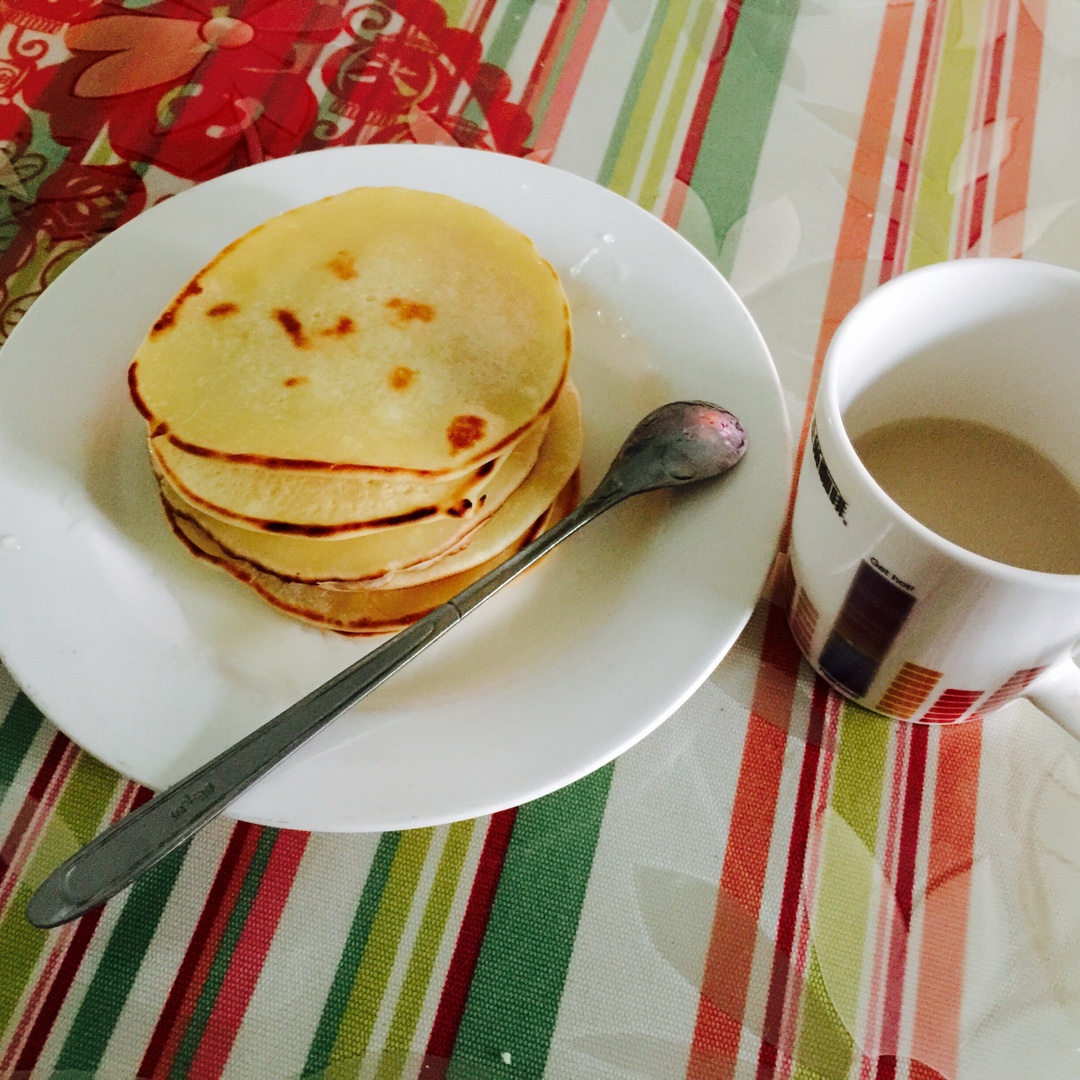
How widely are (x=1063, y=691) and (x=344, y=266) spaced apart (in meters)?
0.56

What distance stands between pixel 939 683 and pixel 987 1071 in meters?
0.22

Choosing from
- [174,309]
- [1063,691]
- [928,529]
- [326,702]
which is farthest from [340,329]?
[1063,691]

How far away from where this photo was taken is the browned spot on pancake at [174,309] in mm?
627

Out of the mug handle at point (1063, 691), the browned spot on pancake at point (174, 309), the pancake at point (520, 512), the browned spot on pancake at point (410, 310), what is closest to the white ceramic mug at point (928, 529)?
the mug handle at point (1063, 691)

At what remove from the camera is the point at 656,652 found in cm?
53

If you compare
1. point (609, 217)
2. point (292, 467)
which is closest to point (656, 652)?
point (292, 467)

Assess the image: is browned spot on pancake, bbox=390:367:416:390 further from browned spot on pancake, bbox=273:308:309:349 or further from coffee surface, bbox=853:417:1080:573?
coffee surface, bbox=853:417:1080:573

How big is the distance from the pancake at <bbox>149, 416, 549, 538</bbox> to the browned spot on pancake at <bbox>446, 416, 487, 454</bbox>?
0.02 meters

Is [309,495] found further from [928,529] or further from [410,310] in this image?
[928,529]

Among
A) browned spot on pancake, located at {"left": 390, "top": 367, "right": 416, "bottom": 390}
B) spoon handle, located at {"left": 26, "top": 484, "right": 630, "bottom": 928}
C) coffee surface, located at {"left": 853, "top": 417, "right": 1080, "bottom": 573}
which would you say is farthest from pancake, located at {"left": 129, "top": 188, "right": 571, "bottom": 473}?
coffee surface, located at {"left": 853, "top": 417, "right": 1080, "bottom": 573}

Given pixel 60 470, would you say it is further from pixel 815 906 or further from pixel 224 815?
pixel 815 906

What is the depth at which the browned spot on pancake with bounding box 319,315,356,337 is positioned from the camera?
621mm

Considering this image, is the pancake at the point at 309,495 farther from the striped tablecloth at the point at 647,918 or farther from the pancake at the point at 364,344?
the striped tablecloth at the point at 647,918

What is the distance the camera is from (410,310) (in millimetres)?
632
